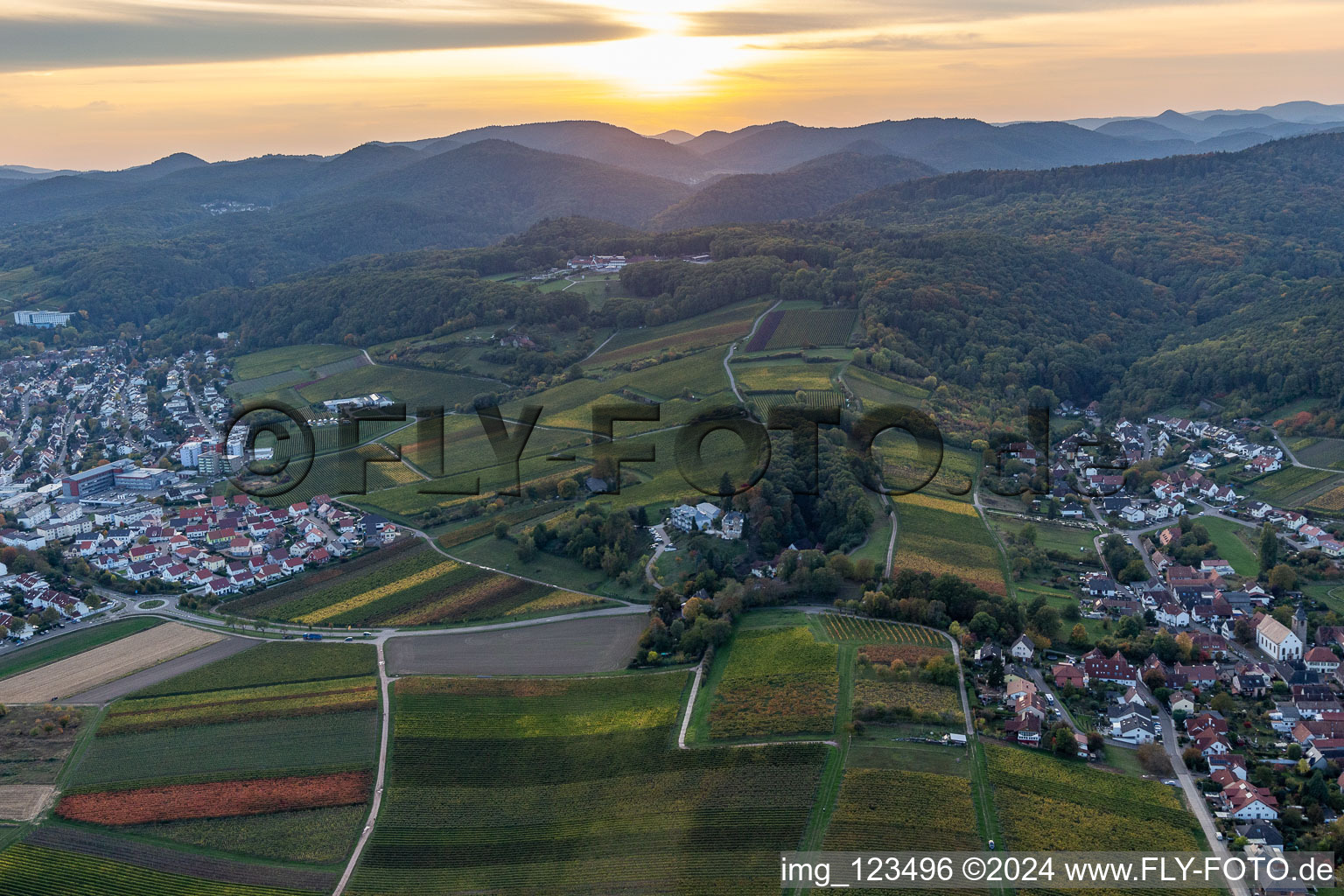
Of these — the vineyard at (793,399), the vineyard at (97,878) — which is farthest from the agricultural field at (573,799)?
the vineyard at (793,399)

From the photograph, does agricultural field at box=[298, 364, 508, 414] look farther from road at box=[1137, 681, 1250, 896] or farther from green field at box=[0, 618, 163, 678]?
road at box=[1137, 681, 1250, 896]

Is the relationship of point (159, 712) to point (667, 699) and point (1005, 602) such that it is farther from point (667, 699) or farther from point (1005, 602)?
point (1005, 602)

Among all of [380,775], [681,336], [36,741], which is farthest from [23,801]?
[681,336]

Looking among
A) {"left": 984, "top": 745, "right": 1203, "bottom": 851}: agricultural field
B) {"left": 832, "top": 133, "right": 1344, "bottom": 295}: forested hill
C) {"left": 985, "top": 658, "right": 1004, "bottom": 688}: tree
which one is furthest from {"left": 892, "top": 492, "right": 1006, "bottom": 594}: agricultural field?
{"left": 832, "top": 133, "right": 1344, "bottom": 295}: forested hill

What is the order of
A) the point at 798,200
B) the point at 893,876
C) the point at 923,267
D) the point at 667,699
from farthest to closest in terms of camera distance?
the point at 798,200 → the point at 923,267 → the point at 667,699 → the point at 893,876

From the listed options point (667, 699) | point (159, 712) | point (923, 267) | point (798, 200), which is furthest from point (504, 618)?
point (798, 200)
